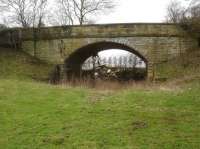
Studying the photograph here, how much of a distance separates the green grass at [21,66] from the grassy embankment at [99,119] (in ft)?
29.7

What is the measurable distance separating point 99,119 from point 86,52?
18906mm

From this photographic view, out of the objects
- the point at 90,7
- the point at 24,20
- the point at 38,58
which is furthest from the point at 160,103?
the point at 90,7

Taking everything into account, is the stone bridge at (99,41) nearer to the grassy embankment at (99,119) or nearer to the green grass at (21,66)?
the green grass at (21,66)

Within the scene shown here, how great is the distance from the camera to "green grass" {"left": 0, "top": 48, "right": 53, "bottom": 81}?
2381 cm

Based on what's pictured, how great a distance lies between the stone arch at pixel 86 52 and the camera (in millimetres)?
26639

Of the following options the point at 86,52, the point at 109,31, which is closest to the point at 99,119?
the point at 109,31

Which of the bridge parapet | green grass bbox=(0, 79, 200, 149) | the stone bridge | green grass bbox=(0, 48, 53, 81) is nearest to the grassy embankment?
green grass bbox=(0, 79, 200, 149)

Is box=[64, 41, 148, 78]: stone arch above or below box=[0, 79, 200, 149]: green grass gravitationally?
above

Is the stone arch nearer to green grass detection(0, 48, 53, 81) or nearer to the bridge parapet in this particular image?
the bridge parapet

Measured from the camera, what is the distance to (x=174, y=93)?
44.2ft

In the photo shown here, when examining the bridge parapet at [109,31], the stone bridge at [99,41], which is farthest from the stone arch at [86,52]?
the bridge parapet at [109,31]

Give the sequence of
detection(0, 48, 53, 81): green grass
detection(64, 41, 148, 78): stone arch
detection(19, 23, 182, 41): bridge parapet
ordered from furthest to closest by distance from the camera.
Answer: detection(64, 41, 148, 78): stone arch
detection(19, 23, 182, 41): bridge parapet
detection(0, 48, 53, 81): green grass

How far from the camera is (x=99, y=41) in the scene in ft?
85.9

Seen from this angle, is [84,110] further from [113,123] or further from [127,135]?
[127,135]
